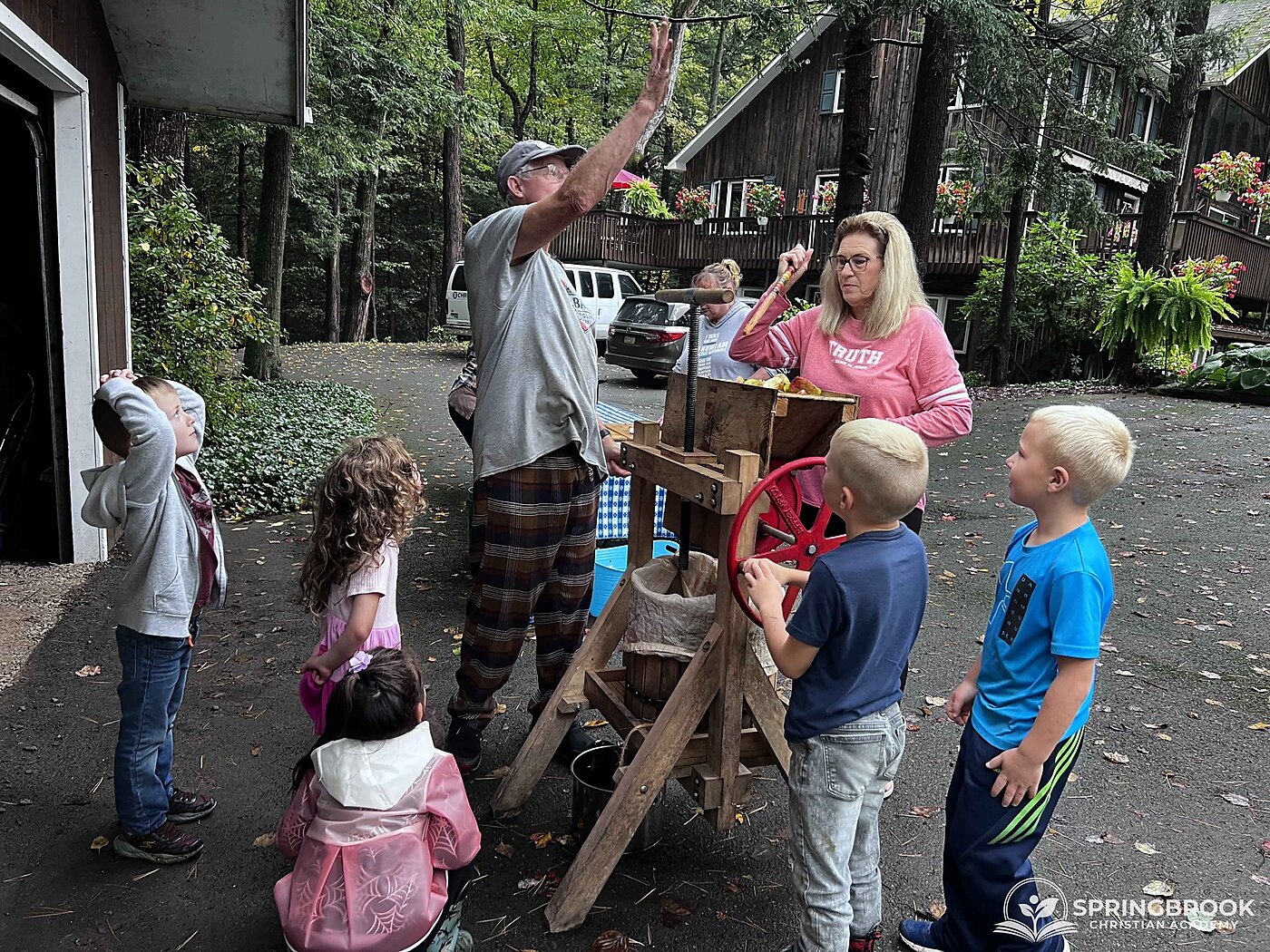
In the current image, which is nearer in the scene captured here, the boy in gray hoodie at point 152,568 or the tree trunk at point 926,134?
the boy in gray hoodie at point 152,568

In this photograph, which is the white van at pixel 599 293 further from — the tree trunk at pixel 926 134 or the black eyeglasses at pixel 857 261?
the black eyeglasses at pixel 857 261

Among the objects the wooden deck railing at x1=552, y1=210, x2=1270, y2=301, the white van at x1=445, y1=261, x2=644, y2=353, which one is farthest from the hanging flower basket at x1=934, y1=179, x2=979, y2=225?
the white van at x1=445, y1=261, x2=644, y2=353

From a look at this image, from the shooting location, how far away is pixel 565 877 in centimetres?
265

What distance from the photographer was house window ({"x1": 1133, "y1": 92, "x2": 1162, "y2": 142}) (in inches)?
970

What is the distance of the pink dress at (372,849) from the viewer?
6.79ft

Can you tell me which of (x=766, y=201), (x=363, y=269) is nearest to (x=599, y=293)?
(x=766, y=201)

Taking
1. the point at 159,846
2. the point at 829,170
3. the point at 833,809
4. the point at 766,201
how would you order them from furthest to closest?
the point at 829,170, the point at 766,201, the point at 159,846, the point at 833,809

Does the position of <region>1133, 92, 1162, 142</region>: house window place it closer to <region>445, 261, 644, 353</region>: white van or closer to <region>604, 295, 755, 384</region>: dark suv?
<region>445, 261, 644, 353</region>: white van

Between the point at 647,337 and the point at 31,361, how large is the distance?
35.9ft

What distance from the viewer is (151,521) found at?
262 centimetres

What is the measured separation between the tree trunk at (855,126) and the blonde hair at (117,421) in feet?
24.3

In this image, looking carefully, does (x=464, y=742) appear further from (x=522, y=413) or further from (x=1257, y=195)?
(x=1257, y=195)

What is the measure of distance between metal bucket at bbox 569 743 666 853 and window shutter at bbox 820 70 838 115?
78.8 ft

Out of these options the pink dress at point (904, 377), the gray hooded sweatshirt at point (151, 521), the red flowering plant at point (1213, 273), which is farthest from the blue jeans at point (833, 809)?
the red flowering plant at point (1213, 273)
